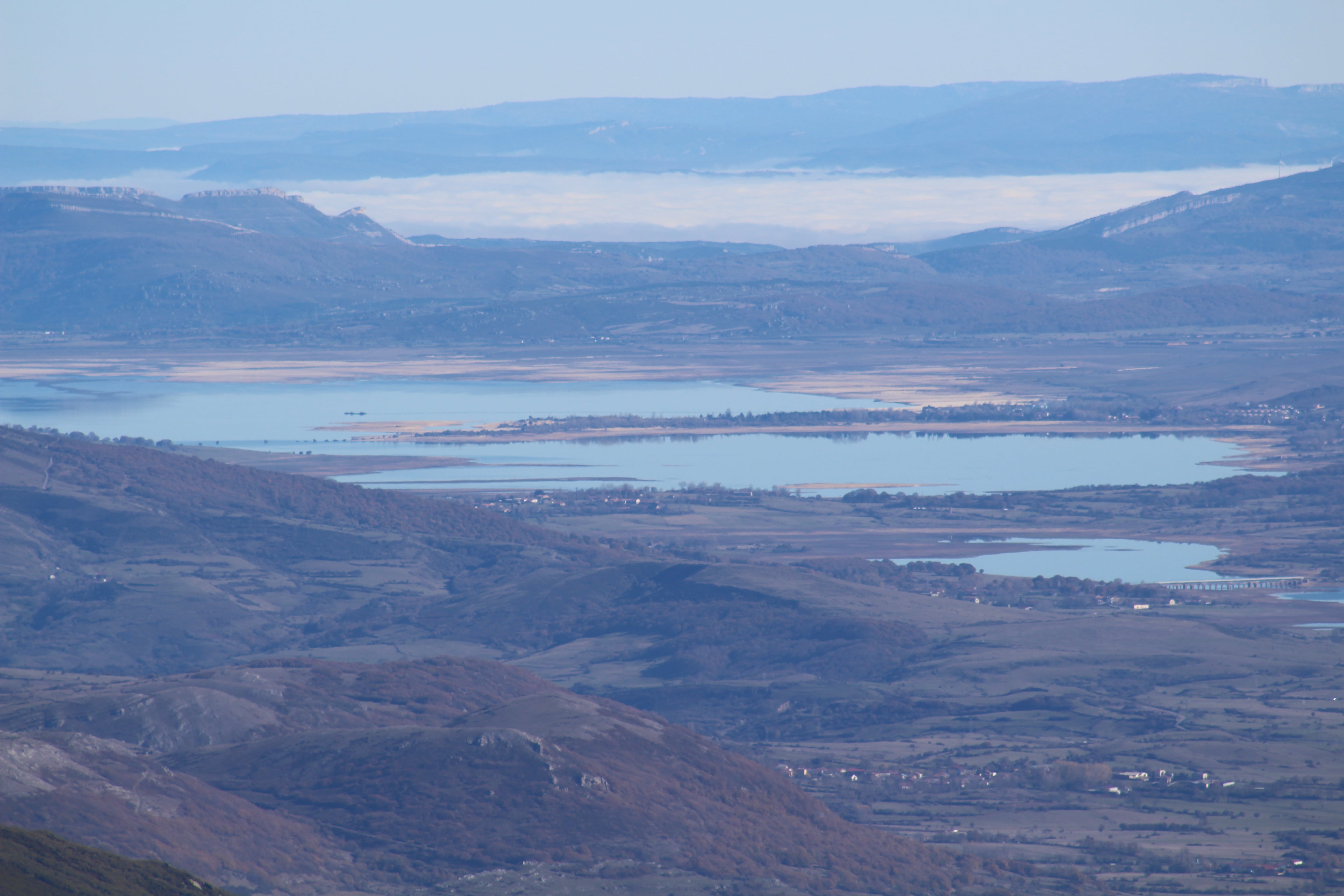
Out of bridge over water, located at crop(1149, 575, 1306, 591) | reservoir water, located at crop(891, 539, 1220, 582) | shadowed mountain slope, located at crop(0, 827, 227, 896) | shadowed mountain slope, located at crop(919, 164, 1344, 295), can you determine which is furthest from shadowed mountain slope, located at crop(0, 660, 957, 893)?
shadowed mountain slope, located at crop(919, 164, 1344, 295)

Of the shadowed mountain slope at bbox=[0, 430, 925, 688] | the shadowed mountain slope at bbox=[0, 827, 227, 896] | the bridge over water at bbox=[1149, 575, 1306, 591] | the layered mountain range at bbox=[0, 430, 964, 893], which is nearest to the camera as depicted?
the shadowed mountain slope at bbox=[0, 827, 227, 896]

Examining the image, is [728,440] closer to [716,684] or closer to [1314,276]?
[716,684]

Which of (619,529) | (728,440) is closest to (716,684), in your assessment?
(619,529)

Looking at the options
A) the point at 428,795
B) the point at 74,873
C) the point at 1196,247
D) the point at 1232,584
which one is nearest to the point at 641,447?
the point at 1232,584

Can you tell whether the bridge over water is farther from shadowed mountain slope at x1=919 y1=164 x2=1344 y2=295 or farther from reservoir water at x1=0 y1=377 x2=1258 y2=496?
shadowed mountain slope at x1=919 y1=164 x2=1344 y2=295

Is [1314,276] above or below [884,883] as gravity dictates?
above

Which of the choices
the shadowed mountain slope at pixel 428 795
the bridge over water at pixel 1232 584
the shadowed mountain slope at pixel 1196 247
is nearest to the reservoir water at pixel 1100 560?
the bridge over water at pixel 1232 584

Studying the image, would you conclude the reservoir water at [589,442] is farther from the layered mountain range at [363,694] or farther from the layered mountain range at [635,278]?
the layered mountain range at [635,278]
